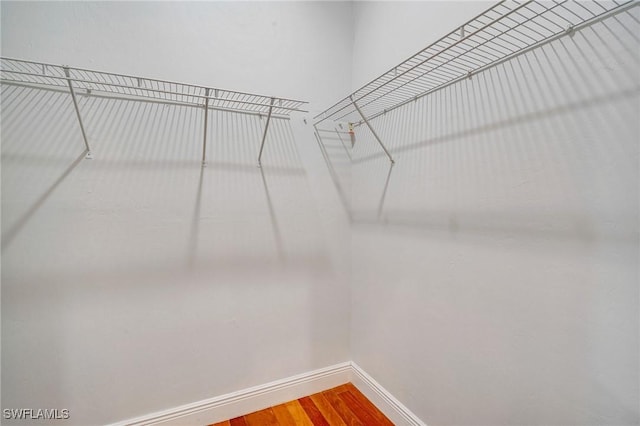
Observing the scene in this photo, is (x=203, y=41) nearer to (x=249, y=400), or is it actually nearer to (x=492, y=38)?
(x=492, y=38)

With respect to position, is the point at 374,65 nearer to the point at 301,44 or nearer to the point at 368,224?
the point at 301,44

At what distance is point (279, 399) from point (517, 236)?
155 cm

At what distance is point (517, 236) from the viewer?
978 mm

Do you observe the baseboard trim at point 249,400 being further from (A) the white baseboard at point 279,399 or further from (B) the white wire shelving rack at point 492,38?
(B) the white wire shelving rack at point 492,38

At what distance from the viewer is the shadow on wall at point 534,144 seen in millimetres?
756

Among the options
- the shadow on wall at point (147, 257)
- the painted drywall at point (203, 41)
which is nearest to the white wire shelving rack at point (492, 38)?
the painted drywall at point (203, 41)

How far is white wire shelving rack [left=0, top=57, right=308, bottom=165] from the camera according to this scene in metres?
1.15

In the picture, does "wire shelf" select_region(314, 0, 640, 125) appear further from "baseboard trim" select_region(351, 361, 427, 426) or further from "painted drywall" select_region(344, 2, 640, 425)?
"baseboard trim" select_region(351, 361, 427, 426)

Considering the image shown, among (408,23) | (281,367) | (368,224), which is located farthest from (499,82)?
(281,367)

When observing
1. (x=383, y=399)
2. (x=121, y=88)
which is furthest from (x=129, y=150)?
(x=383, y=399)

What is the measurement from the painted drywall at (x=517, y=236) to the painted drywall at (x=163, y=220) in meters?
0.49

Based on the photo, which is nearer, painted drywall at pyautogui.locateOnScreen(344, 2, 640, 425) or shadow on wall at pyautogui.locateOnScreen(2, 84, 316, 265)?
painted drywall at pyautogui.locateOnScreen(344, 2, 640, 425)

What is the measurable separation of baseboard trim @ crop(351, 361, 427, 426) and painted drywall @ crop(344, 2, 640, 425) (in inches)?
2.1

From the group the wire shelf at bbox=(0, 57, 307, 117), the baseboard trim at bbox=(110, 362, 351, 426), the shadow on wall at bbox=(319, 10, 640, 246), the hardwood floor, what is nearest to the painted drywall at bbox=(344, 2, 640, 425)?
the shadow on wall at bbox=(319, 10, 640, 246)
